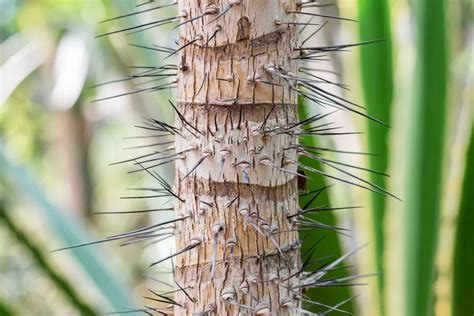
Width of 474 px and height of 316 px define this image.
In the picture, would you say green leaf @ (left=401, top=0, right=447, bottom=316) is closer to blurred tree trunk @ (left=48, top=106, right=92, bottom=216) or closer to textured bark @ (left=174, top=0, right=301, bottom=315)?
textured bark @ (left=174, top=0, right=301, bottom=315)

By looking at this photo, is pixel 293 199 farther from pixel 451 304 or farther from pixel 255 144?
pixel 451 304

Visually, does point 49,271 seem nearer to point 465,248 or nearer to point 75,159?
point 465,248

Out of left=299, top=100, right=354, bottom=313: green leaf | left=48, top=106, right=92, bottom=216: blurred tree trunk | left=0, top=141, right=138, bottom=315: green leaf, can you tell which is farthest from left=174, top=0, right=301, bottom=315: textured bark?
left=48, top=106, right=92, bottom=216: blurred tree trunk

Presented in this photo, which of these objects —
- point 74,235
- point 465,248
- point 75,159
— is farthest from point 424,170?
point 75,159

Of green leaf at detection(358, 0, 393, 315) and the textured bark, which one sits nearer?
the textured bark

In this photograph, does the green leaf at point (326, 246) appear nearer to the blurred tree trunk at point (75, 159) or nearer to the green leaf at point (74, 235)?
the green leaf at point (74, 235)

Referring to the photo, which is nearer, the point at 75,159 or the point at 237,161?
the point at 237,161

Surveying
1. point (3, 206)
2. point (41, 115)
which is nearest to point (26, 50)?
point (41, 115)
